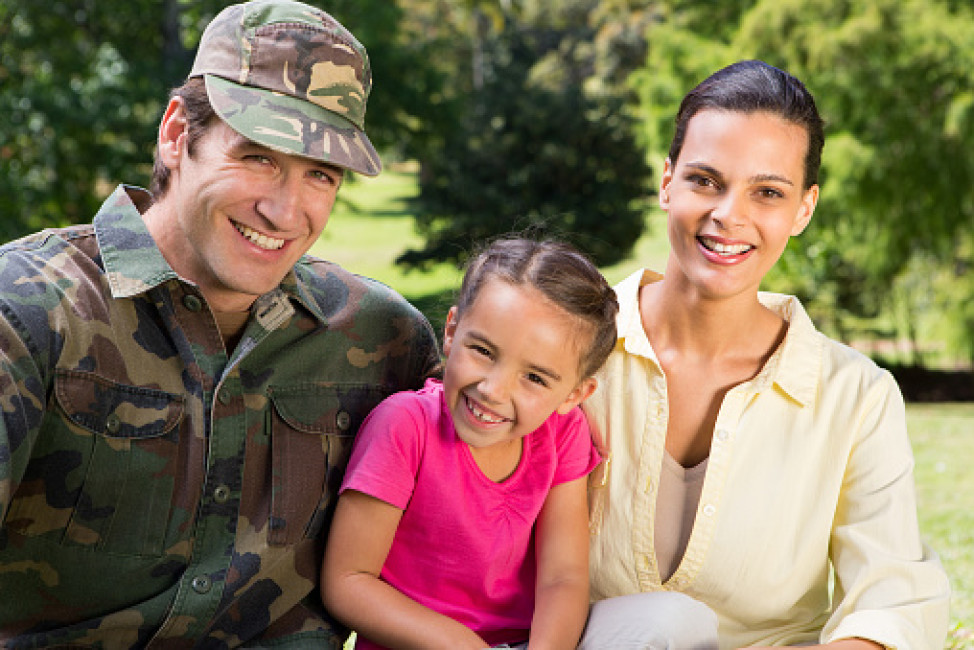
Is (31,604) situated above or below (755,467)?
below

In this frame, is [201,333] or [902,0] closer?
[201,333]

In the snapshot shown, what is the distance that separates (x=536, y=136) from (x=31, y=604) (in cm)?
1080

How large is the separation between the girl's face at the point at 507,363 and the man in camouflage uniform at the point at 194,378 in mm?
339

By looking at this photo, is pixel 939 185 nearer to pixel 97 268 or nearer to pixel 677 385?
pixel 677 385

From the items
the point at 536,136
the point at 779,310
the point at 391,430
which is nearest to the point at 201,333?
the point at 391,430

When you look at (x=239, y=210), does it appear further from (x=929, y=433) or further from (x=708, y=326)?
(x=929, y=433)

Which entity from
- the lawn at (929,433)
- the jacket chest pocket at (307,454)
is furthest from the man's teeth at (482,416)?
the lawn at (929,433)

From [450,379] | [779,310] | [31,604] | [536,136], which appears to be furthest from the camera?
[536,136]

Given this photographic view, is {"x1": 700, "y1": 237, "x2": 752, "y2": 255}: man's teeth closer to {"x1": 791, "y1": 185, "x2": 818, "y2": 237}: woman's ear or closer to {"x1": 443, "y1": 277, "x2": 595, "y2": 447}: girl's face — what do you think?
{"x1": 791, "y1": 185, "x2": 818, "y2": 237}: woman's ear

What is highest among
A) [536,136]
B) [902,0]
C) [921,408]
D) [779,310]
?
[902,0]

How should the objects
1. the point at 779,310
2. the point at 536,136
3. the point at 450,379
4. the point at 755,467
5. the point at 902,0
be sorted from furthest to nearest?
1. the point at 536,136
2. the point at 902,0
3. the point at 779,310
4. the point at 755,467
5. the point at 450,379

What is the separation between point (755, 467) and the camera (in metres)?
2.46

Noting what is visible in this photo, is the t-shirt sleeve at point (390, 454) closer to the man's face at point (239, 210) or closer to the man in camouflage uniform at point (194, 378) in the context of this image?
the man in camouflage uniform at point (194, 378)

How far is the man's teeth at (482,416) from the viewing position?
2.26m
